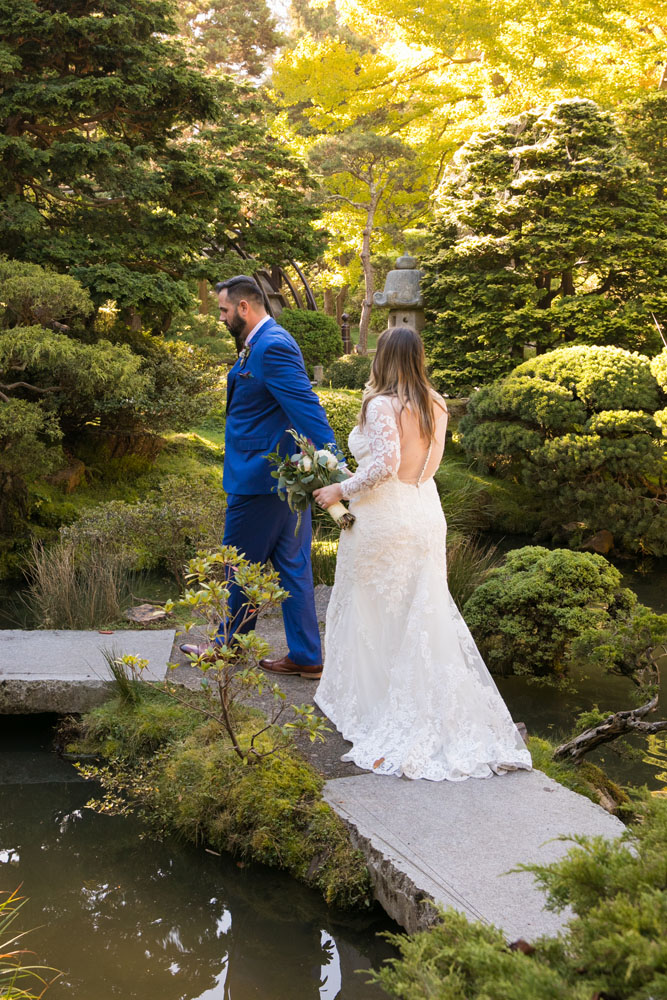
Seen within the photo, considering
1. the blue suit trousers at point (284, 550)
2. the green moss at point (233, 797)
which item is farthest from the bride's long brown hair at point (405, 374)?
the green moss at point (233, 797)

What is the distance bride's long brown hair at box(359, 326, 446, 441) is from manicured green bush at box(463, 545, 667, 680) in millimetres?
2056

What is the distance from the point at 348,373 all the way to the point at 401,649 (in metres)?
13.7

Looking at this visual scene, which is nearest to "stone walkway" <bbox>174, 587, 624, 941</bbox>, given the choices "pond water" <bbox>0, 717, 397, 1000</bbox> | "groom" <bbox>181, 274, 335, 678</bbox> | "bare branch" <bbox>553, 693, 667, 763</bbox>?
"pond water" <bbox>0, 717, 397, 1000</bbox>

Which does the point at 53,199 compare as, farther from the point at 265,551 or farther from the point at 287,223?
the point at 265,551

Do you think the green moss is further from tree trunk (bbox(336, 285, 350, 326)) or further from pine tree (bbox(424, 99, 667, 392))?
tree trunk (bbox(336, 285, 350, 326))

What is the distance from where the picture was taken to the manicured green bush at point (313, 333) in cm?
1777

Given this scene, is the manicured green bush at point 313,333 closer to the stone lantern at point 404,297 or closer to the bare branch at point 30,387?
the stone lantern at point 404,297

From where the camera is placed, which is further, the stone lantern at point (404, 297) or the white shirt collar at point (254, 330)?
the stone lantern at point (404, 297)

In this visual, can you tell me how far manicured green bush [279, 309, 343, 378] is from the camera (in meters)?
17.8

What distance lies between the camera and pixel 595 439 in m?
8.91

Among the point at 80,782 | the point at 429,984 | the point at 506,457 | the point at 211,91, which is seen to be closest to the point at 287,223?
the point at 211,91

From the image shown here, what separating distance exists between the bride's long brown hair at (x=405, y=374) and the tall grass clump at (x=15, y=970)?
2.30 m

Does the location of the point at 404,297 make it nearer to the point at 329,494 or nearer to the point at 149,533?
the point at 149,533

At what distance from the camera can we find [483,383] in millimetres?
12312
